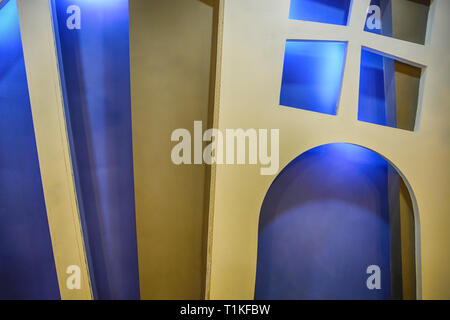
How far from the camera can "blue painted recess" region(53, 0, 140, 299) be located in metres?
2.05

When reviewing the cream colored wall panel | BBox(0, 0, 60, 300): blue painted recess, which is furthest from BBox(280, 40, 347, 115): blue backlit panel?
BBox(0, 0, 60, 300): blue painted recess

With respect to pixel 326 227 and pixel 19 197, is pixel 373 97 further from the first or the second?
pixel 19 197

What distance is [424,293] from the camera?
6.45ft

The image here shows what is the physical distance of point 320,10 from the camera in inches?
83.2

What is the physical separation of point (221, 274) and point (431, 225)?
5.53 ft

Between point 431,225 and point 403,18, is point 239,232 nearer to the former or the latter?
point 431,225

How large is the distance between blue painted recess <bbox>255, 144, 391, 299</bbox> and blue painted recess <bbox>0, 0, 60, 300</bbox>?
190 centimetres

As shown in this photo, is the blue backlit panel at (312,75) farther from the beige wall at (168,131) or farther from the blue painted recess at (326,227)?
the beige wall at (168,131)

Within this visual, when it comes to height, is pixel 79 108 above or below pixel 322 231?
above

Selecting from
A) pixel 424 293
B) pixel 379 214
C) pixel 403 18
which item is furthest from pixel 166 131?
pixel 424 293

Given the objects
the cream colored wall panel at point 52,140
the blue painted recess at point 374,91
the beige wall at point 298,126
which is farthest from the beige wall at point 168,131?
the blue painted recess at point 374,91

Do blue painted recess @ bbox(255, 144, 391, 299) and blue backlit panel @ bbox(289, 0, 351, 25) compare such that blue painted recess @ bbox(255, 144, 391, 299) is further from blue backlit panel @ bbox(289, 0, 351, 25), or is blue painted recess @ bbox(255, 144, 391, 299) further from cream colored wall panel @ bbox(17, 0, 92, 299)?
cream colored wall panel @ bbox(17, 0, 92, 299)

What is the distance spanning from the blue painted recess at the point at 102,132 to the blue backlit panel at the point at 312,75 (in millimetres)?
1338

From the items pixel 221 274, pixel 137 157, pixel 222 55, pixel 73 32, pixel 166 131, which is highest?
pixel 73 32
